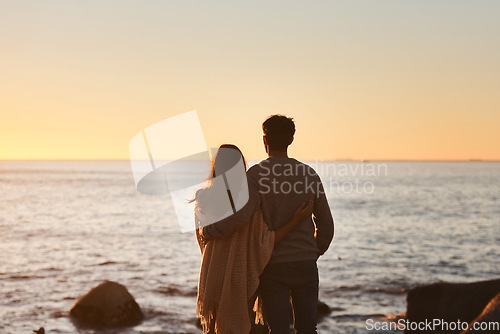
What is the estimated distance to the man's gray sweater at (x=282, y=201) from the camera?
14.5ft

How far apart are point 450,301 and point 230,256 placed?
5992 millimetres

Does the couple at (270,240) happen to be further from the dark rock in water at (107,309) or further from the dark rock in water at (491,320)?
the dark rock in water at (107,309)

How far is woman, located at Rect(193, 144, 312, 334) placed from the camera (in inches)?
175

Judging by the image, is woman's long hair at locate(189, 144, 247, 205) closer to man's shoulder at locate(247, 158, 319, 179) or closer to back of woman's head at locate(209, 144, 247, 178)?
back of woman's head at locate(209, 144, 247, 178)

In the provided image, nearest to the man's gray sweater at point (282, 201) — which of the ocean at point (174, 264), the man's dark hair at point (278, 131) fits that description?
the man's dark hair at point (278, 131)

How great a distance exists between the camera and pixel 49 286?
18422mm

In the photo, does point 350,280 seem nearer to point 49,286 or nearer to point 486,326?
point 49,286

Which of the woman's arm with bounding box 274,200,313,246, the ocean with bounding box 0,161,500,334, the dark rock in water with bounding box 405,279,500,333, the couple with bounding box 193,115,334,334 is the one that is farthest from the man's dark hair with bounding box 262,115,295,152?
the ocean with bounding box 0,161,500,334

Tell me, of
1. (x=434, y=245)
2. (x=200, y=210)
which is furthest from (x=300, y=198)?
(x=434, y=245)

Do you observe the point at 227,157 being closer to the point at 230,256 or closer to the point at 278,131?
the point at 278,131

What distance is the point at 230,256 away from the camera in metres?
4.54

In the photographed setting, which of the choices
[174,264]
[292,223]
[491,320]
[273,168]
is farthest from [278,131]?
[174,264]

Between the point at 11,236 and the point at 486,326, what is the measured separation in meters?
32.2

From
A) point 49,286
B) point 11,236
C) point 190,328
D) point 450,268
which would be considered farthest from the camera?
point 11,236
